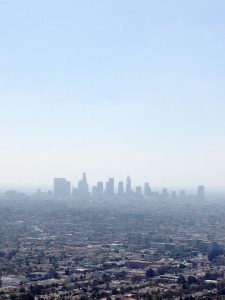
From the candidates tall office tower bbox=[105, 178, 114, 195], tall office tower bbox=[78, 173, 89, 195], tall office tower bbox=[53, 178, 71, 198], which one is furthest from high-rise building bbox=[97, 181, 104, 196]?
tall office tower bbox=[53, 178, 71, 198]

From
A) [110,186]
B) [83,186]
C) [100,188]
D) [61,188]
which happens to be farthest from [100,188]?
[61,188]

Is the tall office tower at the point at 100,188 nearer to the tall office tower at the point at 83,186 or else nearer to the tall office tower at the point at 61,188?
the tall office tower at the point at 83,186

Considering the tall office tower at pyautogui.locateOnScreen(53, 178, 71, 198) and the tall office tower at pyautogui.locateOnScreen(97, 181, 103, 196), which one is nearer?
the tall office tower at pyautogui.locateOnScreen(53, 178, 71, 198)

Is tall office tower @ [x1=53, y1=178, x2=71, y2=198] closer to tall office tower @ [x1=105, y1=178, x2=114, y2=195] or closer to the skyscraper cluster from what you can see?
the skyscraper cluster

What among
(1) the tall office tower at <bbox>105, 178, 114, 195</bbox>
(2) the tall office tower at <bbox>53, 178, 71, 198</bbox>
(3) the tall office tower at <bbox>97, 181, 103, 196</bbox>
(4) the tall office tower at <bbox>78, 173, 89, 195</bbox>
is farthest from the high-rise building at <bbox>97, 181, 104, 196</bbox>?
(2) the tall office tower at <bbox>53, 178, 71, 198</bbox>

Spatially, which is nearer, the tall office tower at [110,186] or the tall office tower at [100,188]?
the tall office tower at [110,186]

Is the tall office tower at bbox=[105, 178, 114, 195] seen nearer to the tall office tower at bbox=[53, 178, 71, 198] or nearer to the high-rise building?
the high-rise building

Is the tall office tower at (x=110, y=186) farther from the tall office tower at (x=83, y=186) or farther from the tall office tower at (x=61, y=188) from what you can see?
the tall office tower at (x=61, y=188)

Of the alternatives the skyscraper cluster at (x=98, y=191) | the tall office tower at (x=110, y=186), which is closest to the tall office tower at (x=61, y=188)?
Result: the skyscraper cluster at (x=98, y=191)
